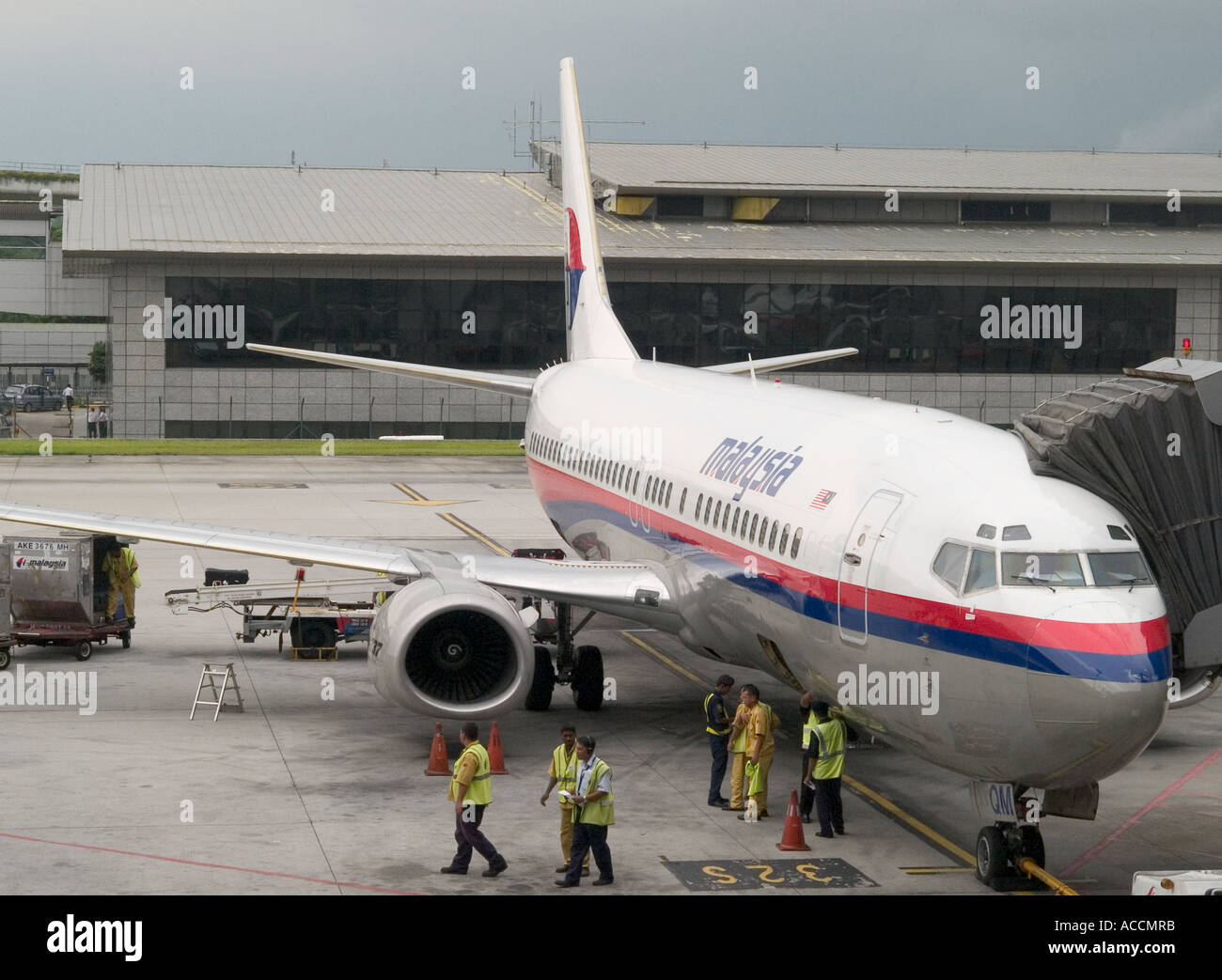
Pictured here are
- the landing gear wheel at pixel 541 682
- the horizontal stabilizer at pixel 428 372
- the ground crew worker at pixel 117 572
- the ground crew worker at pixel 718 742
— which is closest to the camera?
the ground crew worker at pixel 718 742

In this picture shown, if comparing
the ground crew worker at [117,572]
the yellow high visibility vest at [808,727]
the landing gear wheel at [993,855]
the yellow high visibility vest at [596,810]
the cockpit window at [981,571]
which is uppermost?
the cockpit window at [981,571]

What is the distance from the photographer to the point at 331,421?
76375mm

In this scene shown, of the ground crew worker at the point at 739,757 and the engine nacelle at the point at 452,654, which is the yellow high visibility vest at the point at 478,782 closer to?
the engine nacelle at the point at 452,654

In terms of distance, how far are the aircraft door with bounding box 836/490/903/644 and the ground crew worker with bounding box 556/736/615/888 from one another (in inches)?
118

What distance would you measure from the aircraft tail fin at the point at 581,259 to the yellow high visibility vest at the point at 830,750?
1707cm

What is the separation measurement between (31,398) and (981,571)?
104 meters

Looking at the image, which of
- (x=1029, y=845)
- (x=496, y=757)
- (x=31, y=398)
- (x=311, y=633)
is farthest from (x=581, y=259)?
(x=31, y=398)

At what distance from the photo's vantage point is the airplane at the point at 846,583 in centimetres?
1457

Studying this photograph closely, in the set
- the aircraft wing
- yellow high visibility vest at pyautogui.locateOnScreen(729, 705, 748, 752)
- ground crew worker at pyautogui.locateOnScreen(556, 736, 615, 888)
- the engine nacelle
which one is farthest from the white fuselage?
ground crew worker at pyautogui.locateOnScreen(556, 736, 615, 888)

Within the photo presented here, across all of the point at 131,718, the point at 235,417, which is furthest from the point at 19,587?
the point at 235,417

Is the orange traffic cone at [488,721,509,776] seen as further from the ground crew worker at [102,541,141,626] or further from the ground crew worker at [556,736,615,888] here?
the ground crew worker at [102,541,141,626]

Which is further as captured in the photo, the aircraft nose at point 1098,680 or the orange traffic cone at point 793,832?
the orange traffic cone at point 793,832

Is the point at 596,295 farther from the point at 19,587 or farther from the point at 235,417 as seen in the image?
the point at 235,417

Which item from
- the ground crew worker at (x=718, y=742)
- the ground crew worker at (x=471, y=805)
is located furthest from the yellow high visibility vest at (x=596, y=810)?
the ground crew worker at (x=718, y=742)
